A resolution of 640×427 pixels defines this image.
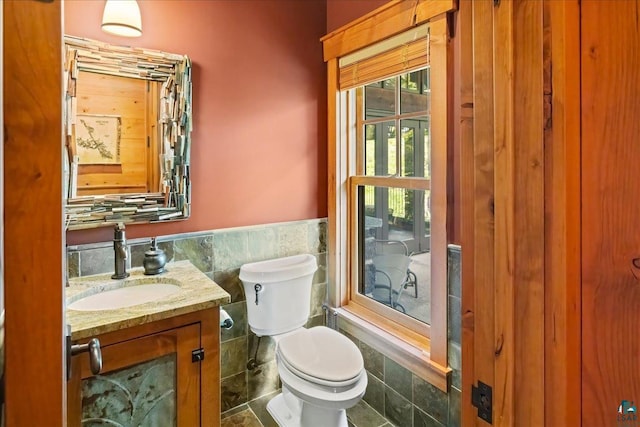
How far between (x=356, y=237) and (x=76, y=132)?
1578mm

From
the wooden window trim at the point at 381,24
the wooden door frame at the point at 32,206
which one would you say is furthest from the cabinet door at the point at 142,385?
the wooden window trim at the point at 381,24

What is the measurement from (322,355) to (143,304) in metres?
0.84

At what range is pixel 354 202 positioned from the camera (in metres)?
2.44

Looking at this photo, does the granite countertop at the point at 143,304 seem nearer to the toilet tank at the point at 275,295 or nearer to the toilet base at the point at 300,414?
the toilet tank at the point at 275,295

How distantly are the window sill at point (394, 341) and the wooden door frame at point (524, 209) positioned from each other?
43.8 inches

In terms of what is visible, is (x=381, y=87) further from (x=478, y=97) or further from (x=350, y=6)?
(x=478, y=97)

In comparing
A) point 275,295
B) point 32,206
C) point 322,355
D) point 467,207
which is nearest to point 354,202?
point 275,295

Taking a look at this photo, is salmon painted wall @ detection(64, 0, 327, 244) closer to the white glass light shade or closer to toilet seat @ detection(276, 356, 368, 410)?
the white glass light shade

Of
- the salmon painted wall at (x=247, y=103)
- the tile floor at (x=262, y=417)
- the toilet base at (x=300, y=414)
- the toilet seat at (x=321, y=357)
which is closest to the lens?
the toilet seat at (x=321, y=357)

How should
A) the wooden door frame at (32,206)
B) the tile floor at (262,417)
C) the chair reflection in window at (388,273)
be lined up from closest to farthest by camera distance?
the wooden door frame at (32,206)
the tile floor at (262,417)
the chair reflection in window at (388,273)

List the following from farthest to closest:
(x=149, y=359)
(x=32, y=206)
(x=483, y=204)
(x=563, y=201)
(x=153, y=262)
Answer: (x=153, y=262), (x=149, y=359), (x=483, y=204), (x=563, y=201), (x=32, y=206)

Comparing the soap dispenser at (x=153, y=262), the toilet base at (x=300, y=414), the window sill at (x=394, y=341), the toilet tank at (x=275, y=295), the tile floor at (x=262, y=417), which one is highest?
the soap dispenser at (x=153, y=262)

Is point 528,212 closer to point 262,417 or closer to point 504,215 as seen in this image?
point 504,215

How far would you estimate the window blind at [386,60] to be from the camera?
1.85 m
